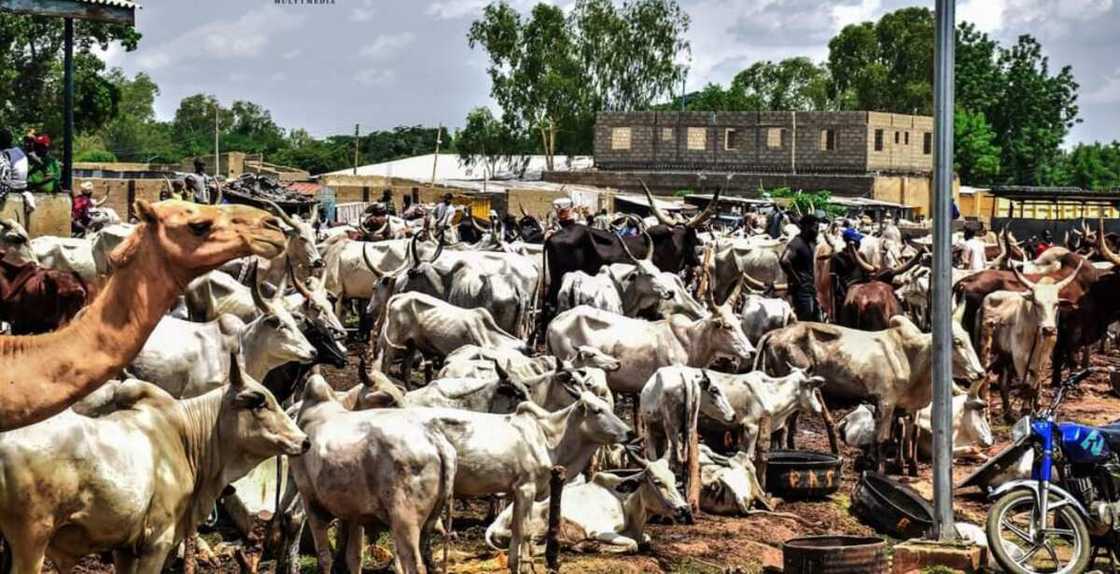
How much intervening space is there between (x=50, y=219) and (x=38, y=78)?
3245cm

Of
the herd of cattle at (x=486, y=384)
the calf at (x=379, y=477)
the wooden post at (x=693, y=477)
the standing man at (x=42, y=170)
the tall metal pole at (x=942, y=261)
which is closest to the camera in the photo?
the herd of cattle at (x=486, y=384)

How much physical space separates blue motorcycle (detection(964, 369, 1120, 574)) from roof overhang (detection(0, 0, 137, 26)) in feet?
38.4

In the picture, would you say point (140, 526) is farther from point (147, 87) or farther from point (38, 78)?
point (147, 87)

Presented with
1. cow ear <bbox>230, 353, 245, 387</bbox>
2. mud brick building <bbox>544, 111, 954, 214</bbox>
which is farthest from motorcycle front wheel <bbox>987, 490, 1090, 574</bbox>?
mud brick building <bbox>544, 111, 954, 214</bbox>

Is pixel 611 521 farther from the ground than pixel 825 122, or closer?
closer

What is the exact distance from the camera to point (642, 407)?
13102 millimetres

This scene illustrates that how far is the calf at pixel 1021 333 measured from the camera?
18.0m

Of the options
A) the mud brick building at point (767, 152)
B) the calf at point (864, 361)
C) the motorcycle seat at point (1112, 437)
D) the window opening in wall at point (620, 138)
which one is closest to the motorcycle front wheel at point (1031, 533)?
the motorcycle seat at point (1112, 437)

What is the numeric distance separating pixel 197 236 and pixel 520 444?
4.51m

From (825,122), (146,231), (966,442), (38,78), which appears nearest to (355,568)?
(146,231)

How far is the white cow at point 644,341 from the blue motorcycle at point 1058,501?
157 inches

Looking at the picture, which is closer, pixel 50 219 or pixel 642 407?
pixel 642 407

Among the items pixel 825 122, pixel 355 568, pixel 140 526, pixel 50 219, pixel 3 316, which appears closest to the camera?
pixel 140 526

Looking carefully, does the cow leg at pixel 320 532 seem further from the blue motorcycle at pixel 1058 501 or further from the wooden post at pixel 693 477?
the blue motorcycle at pixel 1058 501
